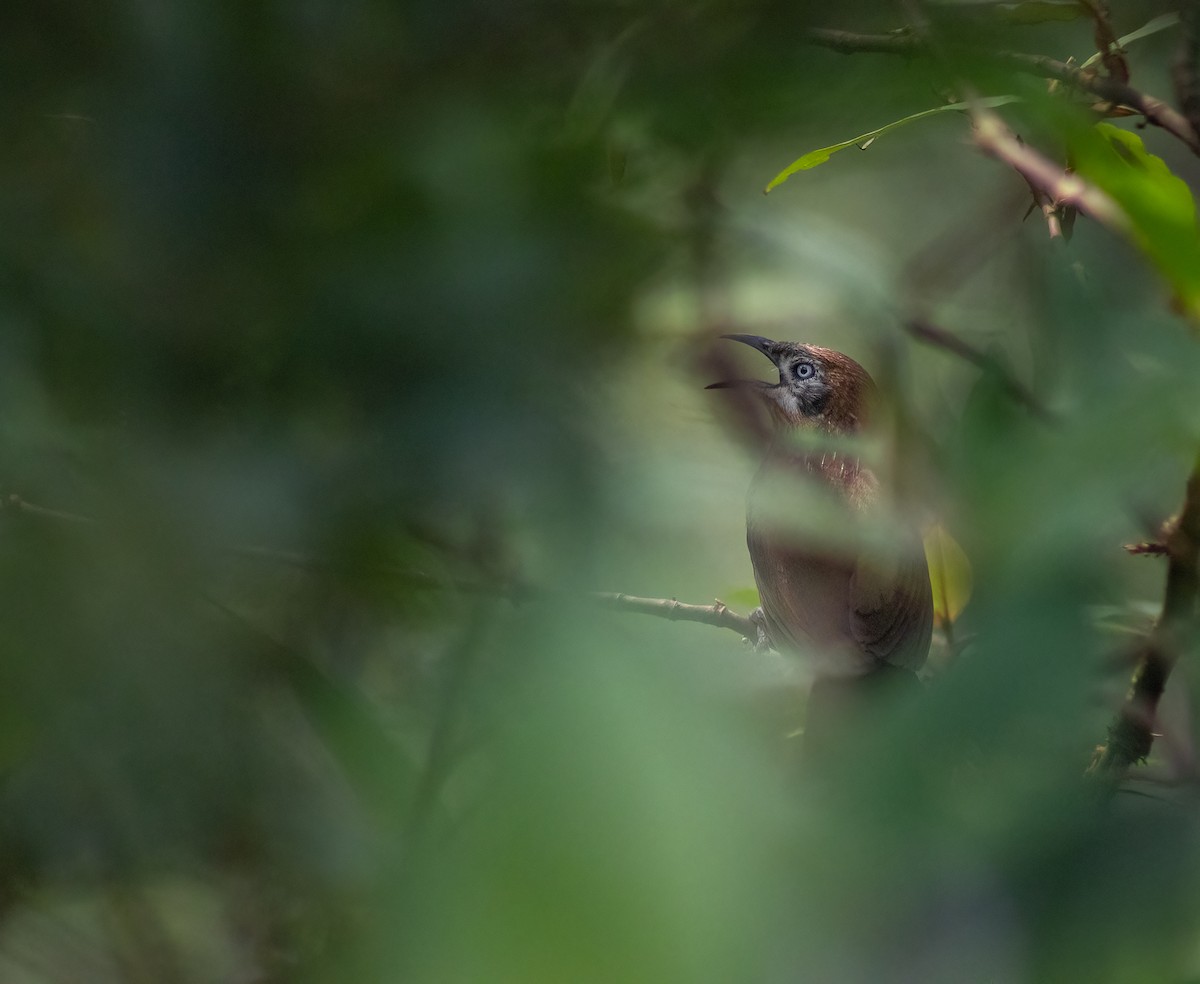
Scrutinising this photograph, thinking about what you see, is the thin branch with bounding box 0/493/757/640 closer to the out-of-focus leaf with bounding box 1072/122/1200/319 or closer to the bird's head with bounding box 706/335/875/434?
the out-of-focus leaf with bounding box 1072/122/1200/319

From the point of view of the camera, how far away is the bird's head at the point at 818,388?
263cm

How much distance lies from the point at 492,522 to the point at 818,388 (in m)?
2.22

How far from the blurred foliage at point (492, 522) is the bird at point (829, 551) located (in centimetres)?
3

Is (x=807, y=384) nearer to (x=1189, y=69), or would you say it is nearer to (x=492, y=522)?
(x=1189, y=69)

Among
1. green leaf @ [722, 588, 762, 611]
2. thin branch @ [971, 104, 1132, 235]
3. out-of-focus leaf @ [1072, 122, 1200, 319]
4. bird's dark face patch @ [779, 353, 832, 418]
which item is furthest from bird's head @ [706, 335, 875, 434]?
out-of-focus leaf @ [1072, 122, 1200, 319]

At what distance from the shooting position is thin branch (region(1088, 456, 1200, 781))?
2.16ft

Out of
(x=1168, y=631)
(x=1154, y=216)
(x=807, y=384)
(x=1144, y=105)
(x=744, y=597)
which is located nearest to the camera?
(x=1154, y=216)

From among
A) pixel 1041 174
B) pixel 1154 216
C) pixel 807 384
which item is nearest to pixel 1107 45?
pixel 1041 174

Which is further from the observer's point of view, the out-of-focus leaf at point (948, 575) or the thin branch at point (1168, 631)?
the out-of-focus leaf at point (948, 575)

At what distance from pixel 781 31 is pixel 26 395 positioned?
458 millimetres

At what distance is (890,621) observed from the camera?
5.49 ft

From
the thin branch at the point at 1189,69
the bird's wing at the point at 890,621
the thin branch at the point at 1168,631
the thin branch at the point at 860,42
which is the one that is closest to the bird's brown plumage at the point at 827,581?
the bird's wing at the point at 890,621

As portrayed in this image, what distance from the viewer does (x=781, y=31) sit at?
2.06 feet

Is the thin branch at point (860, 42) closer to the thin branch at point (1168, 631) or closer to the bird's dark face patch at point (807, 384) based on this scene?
the thin branch at point (1168, 631)
